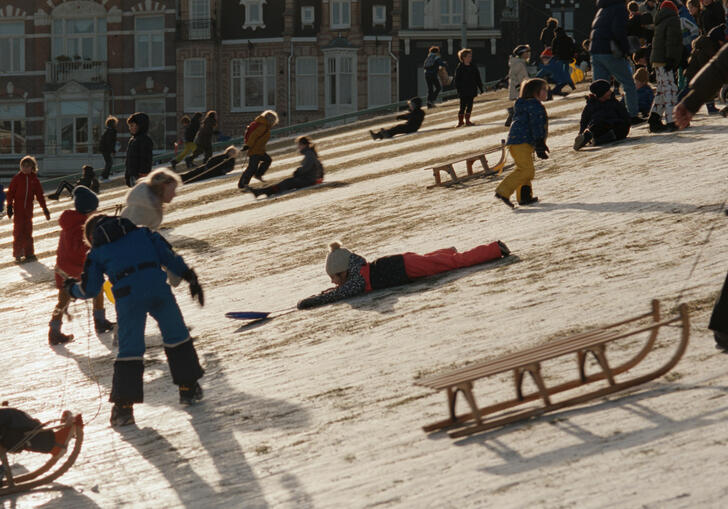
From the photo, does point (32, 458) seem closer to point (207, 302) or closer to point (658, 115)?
point (207, 302)

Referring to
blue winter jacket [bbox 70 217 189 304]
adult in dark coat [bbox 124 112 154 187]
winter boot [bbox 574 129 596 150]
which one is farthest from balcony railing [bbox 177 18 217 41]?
blue winter jacket [bbox 70 217 189 304]

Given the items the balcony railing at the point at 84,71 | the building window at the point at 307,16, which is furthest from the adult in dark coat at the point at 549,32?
the balcony railing at the point at 84,71

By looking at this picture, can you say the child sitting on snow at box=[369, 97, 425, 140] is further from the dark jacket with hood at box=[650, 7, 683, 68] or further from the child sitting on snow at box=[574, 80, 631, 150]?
the child sitting on snow at box=[574, 80, 631, 150]

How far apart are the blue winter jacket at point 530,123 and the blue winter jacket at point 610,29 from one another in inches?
136

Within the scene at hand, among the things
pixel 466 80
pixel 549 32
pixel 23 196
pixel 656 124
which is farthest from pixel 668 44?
pixel 549 32

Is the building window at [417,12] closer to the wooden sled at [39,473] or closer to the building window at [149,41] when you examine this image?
the building window at [149,41]

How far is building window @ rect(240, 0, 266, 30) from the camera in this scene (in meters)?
48.6

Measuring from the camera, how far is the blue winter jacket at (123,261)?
7891mm

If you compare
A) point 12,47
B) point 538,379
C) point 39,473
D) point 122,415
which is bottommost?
point 39,473

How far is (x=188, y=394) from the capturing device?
820 cm

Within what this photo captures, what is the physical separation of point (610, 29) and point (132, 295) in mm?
10029

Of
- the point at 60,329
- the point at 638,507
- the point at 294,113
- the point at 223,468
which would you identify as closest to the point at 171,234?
the point at 60,329

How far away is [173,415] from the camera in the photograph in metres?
8.06

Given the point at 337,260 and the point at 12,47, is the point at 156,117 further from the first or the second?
the point at 337,260
